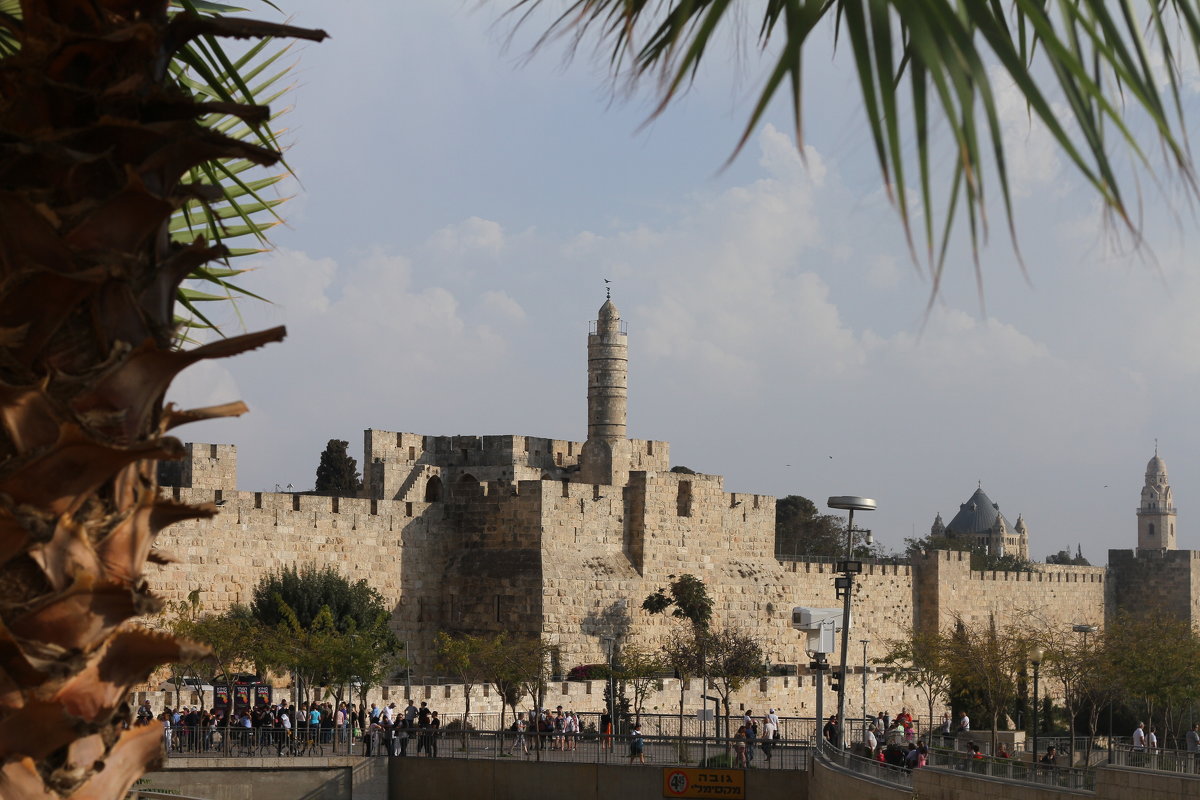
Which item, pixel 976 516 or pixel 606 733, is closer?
pixel 606 733

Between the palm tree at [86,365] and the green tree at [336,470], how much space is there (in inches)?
1833

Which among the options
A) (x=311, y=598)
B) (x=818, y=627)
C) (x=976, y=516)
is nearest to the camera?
(x=818, y=627)

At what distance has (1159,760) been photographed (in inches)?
512

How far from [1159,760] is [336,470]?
37702 mm

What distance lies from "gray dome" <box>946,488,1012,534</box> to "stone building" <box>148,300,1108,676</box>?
234ft

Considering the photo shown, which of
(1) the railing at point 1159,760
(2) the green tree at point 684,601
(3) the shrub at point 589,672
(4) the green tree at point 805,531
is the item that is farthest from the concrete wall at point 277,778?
(4) the green tree at point 805,531

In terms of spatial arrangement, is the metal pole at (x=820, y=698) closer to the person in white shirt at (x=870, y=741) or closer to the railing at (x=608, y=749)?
the person in white shirt at (x=870, y=741)

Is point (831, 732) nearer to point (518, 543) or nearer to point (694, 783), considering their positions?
point (694, 783)

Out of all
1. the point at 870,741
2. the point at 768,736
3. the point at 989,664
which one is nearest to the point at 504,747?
the point at 768,736

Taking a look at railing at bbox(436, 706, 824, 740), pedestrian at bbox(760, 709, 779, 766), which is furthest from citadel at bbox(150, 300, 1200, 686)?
pedestrian at bbox(760, 709, 779, 766)

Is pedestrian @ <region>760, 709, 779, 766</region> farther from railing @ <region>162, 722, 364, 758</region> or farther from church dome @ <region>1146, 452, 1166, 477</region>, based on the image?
church dome @ <region>1146, 452, 1166, 477</region>

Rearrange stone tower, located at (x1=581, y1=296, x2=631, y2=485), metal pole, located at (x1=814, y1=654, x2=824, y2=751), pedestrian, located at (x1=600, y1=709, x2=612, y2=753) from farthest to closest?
stone tower, located at (x1=581, y1=296, x2=631, y2=485), pedestrian, located at (x1=600, y1=709, x2=612, y2=753), metal pole, located at (x1=814, y1=654, x2=824, y2=751)

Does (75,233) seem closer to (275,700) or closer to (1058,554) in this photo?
(275,700)

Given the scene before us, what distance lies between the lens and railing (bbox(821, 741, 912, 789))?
14.9m
